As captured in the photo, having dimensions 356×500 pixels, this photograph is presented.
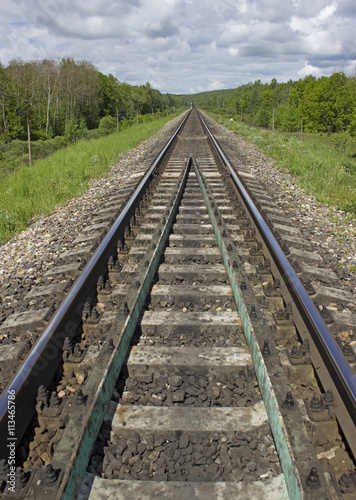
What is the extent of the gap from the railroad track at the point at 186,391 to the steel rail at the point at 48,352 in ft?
0.03

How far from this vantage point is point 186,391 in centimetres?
224

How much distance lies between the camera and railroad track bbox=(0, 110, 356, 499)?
1.64 m

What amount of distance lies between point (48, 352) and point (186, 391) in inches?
35.2

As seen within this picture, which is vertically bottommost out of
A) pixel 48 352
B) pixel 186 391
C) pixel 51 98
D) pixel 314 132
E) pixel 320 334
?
pixel 186 391

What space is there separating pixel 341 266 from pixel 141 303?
241cm

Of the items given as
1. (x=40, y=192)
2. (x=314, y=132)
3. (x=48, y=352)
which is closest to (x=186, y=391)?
(x=48, y=352)

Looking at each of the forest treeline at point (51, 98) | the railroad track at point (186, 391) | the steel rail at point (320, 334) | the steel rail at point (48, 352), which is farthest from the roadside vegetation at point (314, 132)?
the forest treeline at point (51, 98)

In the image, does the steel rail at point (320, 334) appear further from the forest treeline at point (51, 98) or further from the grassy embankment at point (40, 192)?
the forest treeline at point (51, 98)

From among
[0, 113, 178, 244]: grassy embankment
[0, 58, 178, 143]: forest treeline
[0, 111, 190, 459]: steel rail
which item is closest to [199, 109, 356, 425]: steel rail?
[0, 111, 190, 459]: steel rail

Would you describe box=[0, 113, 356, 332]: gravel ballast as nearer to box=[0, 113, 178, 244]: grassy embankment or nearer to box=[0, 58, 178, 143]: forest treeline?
box=[0, 113, 178, 244]: grassy embankment

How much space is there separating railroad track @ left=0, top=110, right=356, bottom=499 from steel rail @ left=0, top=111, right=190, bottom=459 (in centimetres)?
1

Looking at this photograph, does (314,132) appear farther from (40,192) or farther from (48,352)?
(48,352)

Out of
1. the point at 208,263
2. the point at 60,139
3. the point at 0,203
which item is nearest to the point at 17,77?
the point at 60,139

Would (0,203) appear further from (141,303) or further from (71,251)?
(141,303)
